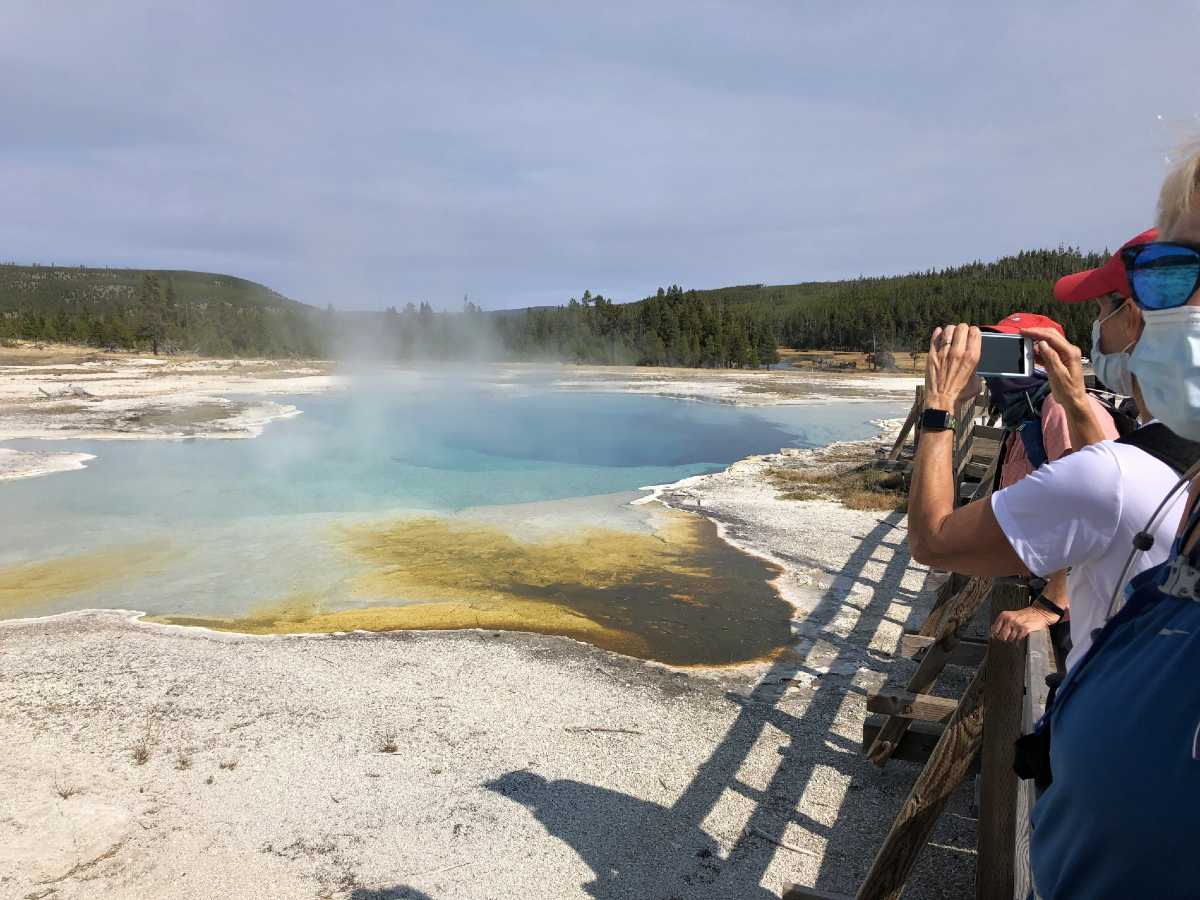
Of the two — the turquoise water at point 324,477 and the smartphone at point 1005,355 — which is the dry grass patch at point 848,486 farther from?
the smartphone at point 1005,355

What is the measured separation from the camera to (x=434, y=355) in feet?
194

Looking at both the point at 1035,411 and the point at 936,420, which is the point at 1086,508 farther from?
the point at 1035,411

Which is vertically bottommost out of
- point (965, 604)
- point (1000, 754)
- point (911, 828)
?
point (911, 828)

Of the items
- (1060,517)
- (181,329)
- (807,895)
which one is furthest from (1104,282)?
(181,329)

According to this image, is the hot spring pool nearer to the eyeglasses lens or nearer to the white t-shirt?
the white t-shirt

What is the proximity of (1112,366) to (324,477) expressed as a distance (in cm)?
1283

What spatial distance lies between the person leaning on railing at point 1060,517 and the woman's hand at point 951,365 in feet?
0.13

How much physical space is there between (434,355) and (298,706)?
56378 mm

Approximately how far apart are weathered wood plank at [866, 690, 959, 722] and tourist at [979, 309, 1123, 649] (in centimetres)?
94

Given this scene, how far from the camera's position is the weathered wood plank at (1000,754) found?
2.13 meters

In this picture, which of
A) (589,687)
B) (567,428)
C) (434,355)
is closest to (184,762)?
(589,687)

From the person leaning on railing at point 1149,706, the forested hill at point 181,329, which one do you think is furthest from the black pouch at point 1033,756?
the forested hill at point 181,329

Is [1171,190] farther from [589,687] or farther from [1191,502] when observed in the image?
[589,687]

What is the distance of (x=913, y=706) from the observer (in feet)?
11.0
